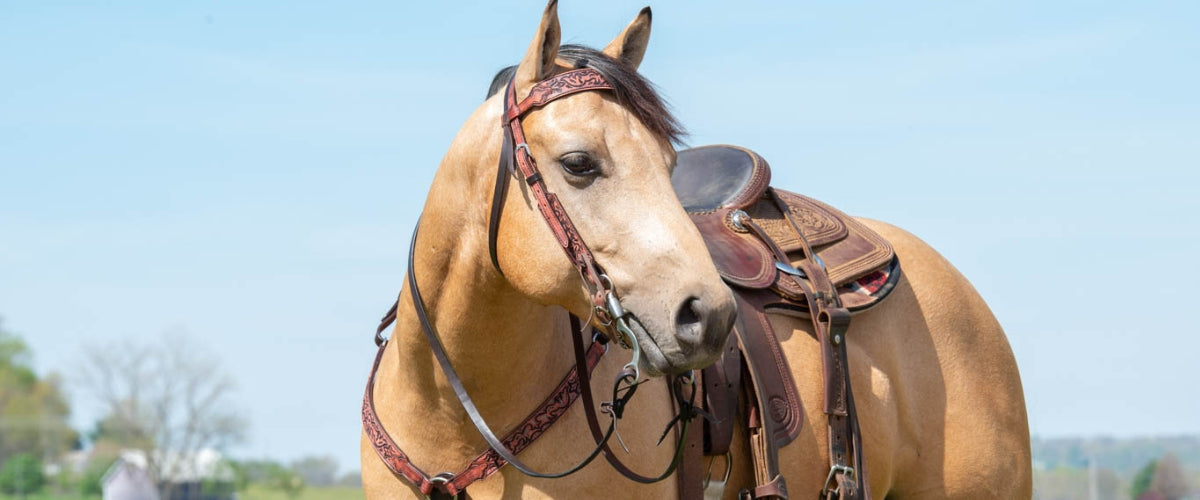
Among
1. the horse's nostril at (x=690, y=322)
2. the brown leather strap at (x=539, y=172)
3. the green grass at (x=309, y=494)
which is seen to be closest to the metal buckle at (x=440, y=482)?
the brown leather strap at (x=539, y=172)

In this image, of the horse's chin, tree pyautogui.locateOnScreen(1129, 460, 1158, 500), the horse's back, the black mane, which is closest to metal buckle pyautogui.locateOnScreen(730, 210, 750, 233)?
the horse's back

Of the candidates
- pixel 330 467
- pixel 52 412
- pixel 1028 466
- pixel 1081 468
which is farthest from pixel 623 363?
pixel 52 412

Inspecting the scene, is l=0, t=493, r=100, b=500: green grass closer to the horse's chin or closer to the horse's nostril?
the horse's chin

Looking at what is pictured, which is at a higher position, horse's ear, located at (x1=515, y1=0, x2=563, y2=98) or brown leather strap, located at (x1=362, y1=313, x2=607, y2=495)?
horse's ear, located at (x1=515, y1=0, x2=563, y2=98)

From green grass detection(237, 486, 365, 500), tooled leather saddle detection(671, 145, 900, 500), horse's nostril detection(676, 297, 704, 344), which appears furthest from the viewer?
green grass detection(237, 486, 365, 500)

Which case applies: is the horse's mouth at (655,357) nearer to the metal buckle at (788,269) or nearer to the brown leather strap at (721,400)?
the brown leather strap at (721,400)

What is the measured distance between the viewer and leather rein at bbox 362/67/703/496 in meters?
3.17

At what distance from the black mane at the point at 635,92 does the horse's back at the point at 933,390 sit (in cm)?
147

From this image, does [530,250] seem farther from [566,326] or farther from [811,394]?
[811,394]

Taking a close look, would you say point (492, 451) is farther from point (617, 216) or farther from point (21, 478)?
point (21, 478)

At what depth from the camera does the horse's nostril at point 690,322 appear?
9.83 ft

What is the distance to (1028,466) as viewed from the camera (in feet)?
17.6

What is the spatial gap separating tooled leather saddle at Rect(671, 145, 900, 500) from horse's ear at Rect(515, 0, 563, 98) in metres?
1.28

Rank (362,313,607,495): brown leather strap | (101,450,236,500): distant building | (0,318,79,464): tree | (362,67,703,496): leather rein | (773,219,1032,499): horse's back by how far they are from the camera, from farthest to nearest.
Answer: (0,318,79,464): tree
(101,450,236,500): distant building
(773,219,1032,499): horse's back
(362,313,607,495): brown leather strap
(362,67,703,496): leather rein
